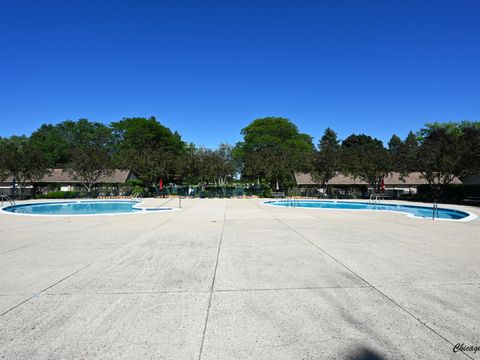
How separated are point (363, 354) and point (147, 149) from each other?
41.7m

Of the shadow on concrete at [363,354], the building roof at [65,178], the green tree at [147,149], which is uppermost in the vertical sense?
the green tree at [147,149]

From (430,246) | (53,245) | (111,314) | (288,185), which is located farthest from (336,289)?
(288,185)

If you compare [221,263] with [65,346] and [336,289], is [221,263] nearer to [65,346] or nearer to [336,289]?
[336,289]

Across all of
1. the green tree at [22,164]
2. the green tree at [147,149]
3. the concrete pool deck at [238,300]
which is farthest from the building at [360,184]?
the concrete pool deck at [238,300]

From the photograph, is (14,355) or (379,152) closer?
(14,355)

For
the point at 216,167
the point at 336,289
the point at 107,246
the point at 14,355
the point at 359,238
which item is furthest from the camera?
the point at 216,167

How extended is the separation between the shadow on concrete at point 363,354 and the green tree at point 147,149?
36643 mm

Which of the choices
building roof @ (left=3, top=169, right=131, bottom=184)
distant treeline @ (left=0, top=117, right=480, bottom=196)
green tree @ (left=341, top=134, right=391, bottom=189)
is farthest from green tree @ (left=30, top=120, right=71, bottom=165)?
green tree @ (left=341, top=134, right=391, bottom=189)

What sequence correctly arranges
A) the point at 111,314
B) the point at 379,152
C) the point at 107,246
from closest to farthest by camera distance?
the point at 111,314 < the point at 107,246 < the point at 379,152

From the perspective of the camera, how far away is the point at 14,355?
9.63ft

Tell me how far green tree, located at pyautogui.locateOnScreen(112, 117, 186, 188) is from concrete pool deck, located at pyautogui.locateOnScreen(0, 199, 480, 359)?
3051 cm

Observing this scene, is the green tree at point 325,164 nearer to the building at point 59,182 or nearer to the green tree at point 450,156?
the green tree at point 450,156

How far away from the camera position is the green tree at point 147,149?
38.2 metres

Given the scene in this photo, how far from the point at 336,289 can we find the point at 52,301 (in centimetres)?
430
